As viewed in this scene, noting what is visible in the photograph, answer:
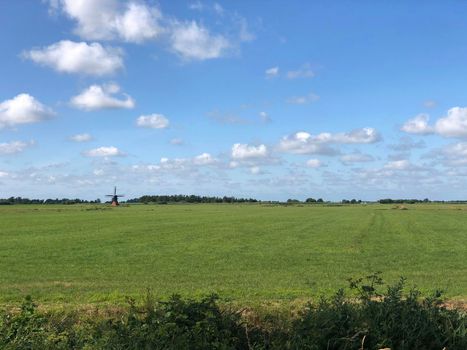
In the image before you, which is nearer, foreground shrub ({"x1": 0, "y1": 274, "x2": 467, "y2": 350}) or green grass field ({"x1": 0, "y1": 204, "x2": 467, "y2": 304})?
foreground shrub ({"x1": 0, "y1": 274, "x2": 467, "y2": 350})

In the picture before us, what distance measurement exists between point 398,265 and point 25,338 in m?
17.8

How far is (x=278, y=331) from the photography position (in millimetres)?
7434

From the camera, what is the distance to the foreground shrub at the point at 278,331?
6.65m

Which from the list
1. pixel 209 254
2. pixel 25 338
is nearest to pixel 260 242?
pixel 209 254

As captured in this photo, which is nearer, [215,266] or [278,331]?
[278,331]

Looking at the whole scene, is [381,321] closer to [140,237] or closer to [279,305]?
[279,305]

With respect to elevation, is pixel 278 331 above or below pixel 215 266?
above

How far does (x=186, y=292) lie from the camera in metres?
14.6

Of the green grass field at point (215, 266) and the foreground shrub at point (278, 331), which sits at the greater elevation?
the foreground shrub at point (278, 331)

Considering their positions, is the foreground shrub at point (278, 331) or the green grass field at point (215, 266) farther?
the green grass field at point (215, 266)

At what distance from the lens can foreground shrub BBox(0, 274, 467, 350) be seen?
6648 millimetres

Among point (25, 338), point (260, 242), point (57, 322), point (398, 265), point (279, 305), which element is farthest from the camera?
point (260, 242)

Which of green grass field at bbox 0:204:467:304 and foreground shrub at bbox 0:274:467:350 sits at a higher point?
foreground shrub at bbox 0:274:467:350

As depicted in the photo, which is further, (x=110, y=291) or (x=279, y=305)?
(x=110, y=291)
